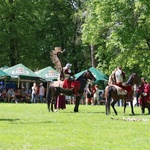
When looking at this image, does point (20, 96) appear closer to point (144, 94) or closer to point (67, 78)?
point (67, 78)

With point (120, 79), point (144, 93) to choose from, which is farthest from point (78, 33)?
point (120, 79)

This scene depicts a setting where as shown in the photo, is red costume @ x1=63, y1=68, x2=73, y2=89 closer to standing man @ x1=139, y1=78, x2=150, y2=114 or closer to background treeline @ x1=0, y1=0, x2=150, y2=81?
standing man @ x1=139, y1=78, x2=150, y2=114

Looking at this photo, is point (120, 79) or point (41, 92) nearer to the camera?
point (120, 79)

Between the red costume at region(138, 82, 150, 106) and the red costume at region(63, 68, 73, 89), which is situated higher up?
the red costume at region(63, 68, 73, 89)

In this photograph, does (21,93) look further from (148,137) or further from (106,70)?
(148,137)

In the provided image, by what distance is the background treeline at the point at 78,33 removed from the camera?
118 ft

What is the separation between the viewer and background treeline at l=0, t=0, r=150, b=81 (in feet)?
118

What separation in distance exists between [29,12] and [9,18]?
256 cm

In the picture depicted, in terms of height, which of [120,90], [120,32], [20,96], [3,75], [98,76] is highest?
[120,32]

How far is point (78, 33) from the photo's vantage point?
5603 cm

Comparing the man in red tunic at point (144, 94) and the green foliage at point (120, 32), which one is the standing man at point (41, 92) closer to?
the green foliage at point (120, 32)

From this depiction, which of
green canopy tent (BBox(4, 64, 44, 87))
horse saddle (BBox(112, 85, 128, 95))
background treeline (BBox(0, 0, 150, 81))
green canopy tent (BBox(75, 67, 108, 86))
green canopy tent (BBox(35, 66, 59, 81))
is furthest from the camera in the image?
green canopy tent (BBox(35, 66, 59, 81))

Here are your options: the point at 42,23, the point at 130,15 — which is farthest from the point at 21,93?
the point at 42,23

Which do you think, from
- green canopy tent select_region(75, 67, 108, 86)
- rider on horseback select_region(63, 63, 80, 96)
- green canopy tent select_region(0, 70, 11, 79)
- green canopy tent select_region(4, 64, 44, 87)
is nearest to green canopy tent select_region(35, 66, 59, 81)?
green canopy tent select_region(4, 64, 44, 87)
